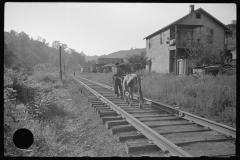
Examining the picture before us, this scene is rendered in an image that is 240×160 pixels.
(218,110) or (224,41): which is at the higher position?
(224,41)

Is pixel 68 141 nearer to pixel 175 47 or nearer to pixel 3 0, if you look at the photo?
pixel 3 0

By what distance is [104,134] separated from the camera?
472 cm

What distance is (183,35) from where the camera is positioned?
24.2 meters

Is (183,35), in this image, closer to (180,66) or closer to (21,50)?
(180,66)

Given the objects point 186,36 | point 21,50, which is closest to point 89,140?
point 21,50

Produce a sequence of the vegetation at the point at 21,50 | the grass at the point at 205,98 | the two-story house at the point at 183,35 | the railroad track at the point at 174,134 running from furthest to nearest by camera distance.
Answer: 1. the two-story house at the point at 183,35
2. the grass at the point at 205,98
3. the railroad track at the point at 174,134
4. the vegetation at the point at 21,50

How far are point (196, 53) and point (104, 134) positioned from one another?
567 inches

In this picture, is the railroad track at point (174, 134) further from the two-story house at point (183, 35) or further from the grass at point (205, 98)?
the two-story house at point (183, 35)

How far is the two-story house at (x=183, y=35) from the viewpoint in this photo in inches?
889

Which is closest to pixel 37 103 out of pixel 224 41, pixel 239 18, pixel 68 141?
pixel 68 141

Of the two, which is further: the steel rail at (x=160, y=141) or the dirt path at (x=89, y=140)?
the dirt path at (x=89, y=140)

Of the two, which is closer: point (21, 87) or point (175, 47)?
point (21, 87)

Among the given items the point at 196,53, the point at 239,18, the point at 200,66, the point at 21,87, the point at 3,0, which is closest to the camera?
the point at 3,0

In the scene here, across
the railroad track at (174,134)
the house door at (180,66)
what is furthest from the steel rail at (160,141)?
the house door at (180,66)
